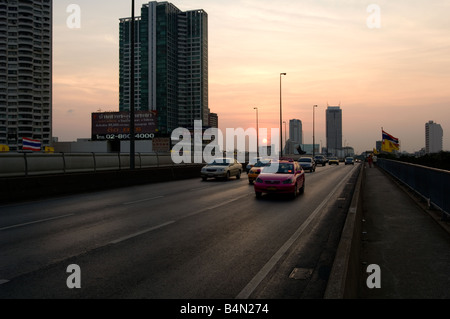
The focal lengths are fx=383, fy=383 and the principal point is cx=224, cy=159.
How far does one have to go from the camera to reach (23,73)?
18262 cm

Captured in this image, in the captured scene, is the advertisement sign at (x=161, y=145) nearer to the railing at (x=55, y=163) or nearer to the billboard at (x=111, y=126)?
the billboard at (x=111, y=126)

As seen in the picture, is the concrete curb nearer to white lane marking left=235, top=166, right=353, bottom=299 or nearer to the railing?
white lane marking left=235, top=166, right=353, bottom=299

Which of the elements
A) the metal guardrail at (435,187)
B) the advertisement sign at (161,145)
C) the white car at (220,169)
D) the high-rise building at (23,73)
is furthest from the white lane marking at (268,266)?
the high-rise building at (23,73)

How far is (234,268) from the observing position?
5.85m

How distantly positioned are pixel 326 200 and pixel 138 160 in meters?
22.1

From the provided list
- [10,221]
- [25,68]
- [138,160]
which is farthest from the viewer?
[25,68]

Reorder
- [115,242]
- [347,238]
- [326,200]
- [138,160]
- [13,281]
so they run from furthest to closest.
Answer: [138,160] < [326,200] < [115,242] < [347,238] < [13,281]

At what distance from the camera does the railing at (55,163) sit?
19603mm

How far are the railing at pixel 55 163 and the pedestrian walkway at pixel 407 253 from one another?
1725 cm

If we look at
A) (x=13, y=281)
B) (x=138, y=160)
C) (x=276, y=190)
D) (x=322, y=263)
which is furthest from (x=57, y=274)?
(x=138, y=160)

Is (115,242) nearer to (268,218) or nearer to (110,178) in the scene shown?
(268,218)

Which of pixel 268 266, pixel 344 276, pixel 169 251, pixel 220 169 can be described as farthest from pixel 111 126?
pixel 344 276

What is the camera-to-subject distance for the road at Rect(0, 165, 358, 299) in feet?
16.1

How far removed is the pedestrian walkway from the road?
28.7 inches
